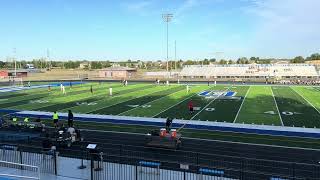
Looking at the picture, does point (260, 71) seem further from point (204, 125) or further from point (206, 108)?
point (204, 125)

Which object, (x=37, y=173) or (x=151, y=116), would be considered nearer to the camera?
(x=37, y=173)

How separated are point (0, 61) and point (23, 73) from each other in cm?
10246

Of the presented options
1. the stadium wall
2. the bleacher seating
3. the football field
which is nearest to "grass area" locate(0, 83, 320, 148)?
the football field

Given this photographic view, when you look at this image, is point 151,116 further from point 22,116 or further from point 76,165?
point 76,165

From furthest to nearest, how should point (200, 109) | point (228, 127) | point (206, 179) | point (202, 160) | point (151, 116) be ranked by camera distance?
point (200, 109) → point (151, 116) → point (228, 127) → point (202, 160) → point (206, 179)

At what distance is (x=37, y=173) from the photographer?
14.3 m

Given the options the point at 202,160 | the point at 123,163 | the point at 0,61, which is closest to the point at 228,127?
the point at 202,160

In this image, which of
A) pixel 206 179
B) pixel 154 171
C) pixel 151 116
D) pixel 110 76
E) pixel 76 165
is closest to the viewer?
pixel 206 179

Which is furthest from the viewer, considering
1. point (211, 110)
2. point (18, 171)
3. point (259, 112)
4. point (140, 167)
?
point (211, 110)

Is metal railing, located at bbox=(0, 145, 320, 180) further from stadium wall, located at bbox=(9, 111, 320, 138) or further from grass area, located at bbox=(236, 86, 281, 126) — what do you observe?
grass area, located at bbox=(236, 86, 281, 126)

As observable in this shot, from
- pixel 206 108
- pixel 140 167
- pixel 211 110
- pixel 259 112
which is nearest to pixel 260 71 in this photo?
pixel 206 108

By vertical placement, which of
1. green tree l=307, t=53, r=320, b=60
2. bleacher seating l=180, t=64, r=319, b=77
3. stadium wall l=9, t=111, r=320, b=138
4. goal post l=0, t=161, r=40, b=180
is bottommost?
stadium wall l=9, t=111, r=320, b=138

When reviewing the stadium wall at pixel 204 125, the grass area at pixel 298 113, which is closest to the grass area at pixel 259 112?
the grass area at pixel 298 113

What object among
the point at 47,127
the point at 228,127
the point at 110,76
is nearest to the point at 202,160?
the point at 228,127
